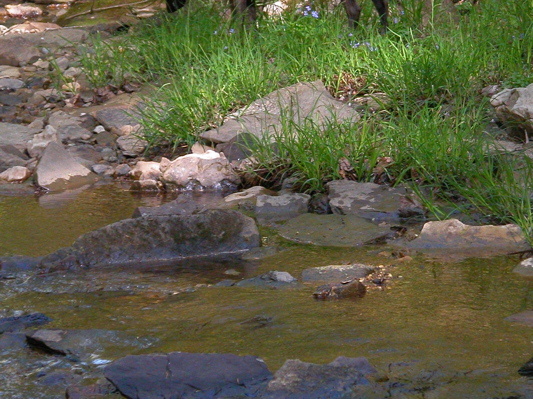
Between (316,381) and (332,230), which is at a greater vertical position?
(316,381)

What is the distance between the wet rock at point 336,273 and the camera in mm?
2986

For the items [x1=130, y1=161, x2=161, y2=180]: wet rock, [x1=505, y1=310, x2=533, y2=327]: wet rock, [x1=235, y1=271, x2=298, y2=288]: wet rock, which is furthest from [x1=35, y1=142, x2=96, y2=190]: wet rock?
[x1=505, y1=310, x2=533, y2=327]: wet rock

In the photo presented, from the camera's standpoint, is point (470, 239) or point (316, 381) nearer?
point (316, 381)

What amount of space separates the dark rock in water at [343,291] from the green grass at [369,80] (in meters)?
0.93

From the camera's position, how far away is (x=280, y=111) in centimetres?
498

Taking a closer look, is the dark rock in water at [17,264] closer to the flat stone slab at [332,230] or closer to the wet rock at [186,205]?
the wet rock at [186,205]

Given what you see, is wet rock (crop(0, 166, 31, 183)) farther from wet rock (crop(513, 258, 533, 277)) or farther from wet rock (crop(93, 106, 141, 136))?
wet rock (crop(513, 258, 533, 277))

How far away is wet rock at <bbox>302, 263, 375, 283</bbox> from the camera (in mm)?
2986

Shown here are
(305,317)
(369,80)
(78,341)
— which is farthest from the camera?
(369,80)

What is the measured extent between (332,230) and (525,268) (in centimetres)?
99

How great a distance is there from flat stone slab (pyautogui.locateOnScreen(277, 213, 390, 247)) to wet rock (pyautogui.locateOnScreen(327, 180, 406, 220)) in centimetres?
18

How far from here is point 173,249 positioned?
3518 millimetres

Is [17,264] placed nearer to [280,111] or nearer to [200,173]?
[200,173]

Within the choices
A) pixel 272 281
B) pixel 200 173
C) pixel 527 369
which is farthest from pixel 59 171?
pixel 527 369
